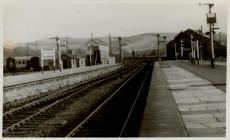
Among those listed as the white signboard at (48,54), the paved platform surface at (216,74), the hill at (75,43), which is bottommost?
the paved platform surface at (216,74)

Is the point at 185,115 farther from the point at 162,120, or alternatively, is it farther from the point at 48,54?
the point at 48,54

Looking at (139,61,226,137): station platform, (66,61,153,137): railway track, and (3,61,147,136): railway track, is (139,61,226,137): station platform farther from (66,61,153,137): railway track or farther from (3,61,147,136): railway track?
(3,61,147,136): railway track

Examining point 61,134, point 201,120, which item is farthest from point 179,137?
point 61,134

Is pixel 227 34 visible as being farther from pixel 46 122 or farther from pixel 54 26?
pixel 46 122

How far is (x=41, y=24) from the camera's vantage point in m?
7.38

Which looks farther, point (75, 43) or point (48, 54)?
point (75, 43)

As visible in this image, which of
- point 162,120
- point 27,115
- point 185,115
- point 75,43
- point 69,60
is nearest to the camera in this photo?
point 162,120

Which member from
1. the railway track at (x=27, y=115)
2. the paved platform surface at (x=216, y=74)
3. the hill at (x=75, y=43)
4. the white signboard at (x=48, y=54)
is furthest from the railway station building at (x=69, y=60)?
the railway track at (x=27, y=115)

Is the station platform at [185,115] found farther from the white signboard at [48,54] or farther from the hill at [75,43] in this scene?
the white signboard at [48,54]

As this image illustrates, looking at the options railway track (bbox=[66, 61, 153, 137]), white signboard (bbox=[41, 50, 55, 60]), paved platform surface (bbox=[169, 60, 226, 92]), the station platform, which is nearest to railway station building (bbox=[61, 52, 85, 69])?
paved platform surface (bbox=[169, 60, 226, 92])

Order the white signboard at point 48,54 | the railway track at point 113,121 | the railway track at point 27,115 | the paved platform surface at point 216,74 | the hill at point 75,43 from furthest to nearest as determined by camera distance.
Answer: the white signboard at point 48,54 → the paved platform surface at point 216,74 → the hill at point 75,43 → the railway track at point 27,115 → the railway track at point 113,121

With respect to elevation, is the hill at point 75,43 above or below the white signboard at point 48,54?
above

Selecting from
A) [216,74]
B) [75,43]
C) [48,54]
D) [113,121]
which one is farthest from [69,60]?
[113,121]

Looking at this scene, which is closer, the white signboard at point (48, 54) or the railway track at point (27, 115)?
the railway track at point (27, 115)
